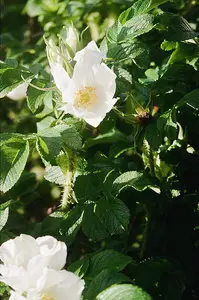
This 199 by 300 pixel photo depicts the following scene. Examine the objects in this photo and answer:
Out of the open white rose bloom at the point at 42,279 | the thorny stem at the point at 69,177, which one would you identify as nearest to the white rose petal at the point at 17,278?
the open white rose bloom at the point at 42,279

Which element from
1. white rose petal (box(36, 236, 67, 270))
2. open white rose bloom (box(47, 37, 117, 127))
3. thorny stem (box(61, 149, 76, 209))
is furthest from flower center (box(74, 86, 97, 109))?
white rose petal (box(36, 236, 67, 270))

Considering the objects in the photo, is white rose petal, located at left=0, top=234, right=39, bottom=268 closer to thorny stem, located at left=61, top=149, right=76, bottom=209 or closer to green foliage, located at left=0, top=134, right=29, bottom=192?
green foliage, located at left=0, top=134, right=29, bottom=192

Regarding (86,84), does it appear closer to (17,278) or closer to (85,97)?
(85,97)

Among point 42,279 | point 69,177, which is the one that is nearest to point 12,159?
point 69,177

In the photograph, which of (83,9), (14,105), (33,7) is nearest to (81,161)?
(83,9)

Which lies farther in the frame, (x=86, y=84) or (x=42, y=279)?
(x=86, y=84)

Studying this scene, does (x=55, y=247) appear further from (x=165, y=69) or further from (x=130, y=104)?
(x=165, y=69)

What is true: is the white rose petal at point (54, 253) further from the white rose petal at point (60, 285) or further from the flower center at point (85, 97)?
the flower center at point (85, 97)
